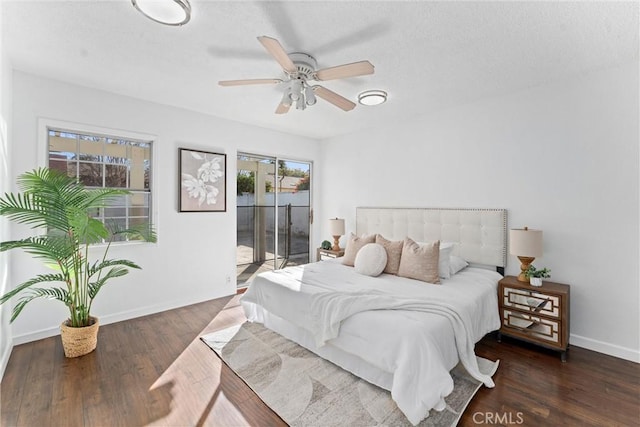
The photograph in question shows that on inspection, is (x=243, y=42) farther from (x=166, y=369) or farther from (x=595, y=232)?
(x=595, y=232)

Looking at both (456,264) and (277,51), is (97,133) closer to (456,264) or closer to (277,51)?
(277,51)

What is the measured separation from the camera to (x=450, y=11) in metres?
1.92

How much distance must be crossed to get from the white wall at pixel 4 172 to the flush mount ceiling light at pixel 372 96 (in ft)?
10.2

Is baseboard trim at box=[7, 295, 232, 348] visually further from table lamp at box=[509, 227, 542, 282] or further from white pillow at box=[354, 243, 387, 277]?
table lamp at box=[509, 227, 542, 282]

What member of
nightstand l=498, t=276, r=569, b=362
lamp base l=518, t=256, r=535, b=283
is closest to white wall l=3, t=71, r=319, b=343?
nightstand l=498, t=276, r=569, b=362

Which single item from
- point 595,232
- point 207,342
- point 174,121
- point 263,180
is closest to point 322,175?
point 263,180

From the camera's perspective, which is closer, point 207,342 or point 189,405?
point 189,405

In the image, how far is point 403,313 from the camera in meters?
2.21

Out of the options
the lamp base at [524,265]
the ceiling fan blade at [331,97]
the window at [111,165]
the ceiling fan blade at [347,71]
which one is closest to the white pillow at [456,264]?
the lamp base at [524,265]

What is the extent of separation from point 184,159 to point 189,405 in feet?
9.77

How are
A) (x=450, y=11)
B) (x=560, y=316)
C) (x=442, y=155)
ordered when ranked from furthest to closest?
(x=442, y=155) < (x=560, y=316) < (x=450, y=11)

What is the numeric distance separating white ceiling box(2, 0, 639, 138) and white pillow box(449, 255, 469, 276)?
1.93 m

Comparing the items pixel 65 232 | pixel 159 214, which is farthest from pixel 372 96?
pixel 65 232

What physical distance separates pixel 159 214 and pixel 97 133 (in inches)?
44.5
